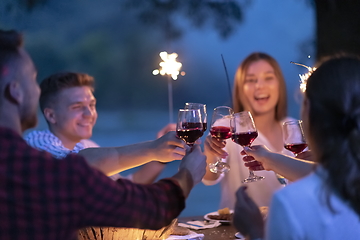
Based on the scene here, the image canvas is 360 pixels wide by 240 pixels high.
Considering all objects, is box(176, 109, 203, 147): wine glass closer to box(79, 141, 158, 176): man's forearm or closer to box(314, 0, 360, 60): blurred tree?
box(79, 141, 158, 176): man's forearm

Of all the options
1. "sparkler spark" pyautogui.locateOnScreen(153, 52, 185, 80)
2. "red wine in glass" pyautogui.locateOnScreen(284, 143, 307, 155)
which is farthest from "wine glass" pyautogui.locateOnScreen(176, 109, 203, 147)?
"red wine in glass" pyautogui.locateOnScreen(284, 143, 307, 155)

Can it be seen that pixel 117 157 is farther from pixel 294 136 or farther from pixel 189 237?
pixel 294 136

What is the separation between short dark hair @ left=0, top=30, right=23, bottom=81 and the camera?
0.96 m

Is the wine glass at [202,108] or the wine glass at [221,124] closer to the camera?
the wine glass at [202,108]

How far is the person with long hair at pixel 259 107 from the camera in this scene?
274 centimetres

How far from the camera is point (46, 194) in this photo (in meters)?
0.85

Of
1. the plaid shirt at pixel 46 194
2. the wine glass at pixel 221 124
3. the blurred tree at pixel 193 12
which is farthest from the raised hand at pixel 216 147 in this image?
the blurred tree at pixel 193 12

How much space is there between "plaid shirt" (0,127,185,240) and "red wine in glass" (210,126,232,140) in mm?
1071

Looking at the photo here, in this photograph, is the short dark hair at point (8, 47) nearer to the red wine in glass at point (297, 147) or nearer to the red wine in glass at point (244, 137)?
the red wine in glass at point (244, 137)

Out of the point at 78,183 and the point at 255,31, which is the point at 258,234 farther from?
the point at 255,31

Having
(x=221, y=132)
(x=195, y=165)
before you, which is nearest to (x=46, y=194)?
(x=195, y=165)

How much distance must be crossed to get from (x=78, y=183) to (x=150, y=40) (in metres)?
7.61

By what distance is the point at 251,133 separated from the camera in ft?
5.77

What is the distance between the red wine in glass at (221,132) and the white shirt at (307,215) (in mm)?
997
